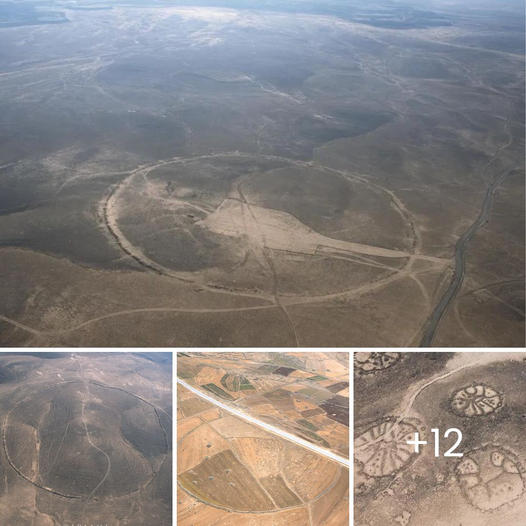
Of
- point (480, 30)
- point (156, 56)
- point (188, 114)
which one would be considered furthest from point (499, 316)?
point (480, 30)

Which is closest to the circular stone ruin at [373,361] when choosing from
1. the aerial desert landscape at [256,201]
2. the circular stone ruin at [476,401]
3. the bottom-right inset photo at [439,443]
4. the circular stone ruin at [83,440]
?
the bottom-right inset photo at [439,443]

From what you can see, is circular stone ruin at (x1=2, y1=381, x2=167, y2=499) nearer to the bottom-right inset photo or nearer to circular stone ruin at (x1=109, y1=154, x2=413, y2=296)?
circular stone ruin at (x1=109, y1=154, x2=413, y2=296)

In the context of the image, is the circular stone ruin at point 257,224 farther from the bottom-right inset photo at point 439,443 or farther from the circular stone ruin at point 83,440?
the bottom-right inset photo at point 439,443

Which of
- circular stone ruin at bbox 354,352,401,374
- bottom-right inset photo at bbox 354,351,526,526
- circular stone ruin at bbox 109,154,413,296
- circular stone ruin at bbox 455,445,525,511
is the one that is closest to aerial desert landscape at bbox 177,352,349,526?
circular stone ruin at bbox 354,352,401,374

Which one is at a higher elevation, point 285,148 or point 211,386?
point 211,386

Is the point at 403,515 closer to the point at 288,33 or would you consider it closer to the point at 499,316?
the point at 499,316
